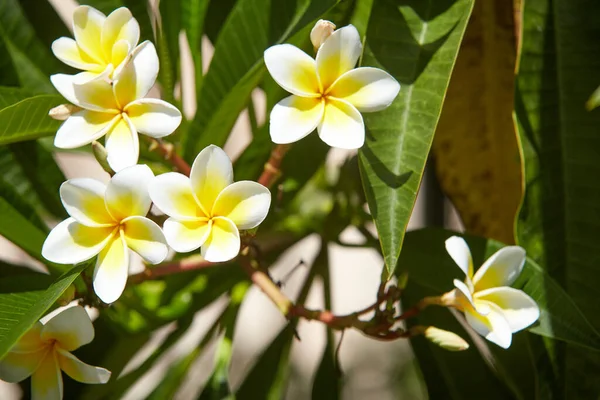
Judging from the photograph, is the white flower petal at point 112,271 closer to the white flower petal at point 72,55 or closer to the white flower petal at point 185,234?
the white flower petal at point 185,234

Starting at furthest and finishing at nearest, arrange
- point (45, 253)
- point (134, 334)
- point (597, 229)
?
point (134, 334) < point (597, 229) < point (45, 253)

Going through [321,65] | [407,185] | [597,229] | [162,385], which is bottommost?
[162,385]

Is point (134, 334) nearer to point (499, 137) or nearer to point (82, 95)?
point (82, 95)

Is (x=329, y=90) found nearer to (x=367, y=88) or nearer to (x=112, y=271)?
(x=367, y=88)

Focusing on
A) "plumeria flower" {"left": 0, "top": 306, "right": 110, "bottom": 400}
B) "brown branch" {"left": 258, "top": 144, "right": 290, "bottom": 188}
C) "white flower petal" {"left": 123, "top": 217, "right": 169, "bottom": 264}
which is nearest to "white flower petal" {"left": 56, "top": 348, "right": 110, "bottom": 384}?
"plumeria flower" {"left": 0, "top": 306, "right": 110, "bottom": 400}

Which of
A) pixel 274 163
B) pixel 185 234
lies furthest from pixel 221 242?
pixel 274 163

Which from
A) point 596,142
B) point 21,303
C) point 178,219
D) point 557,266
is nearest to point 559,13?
point 596,142

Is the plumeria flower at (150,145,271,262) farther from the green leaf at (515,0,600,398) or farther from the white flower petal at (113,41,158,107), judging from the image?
the green leaf at (515,0,600,398)
